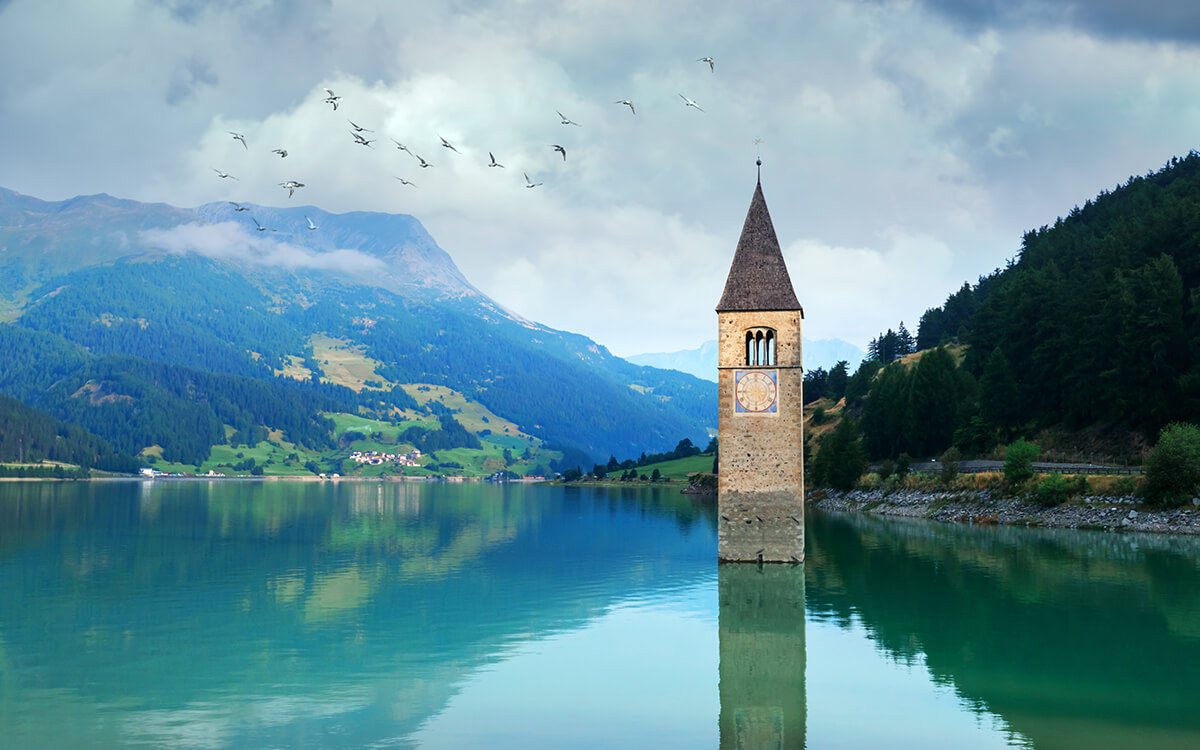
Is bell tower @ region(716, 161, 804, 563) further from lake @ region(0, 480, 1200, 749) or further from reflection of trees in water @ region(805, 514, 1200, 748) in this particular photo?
reflection of trees in water @ region(805, 514, 1200, 748)

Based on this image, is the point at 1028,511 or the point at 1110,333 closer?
the point at 1028,511

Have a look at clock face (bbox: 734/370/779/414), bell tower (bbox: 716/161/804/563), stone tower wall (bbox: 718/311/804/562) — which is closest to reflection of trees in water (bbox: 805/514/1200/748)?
stone tower wall (bbox: 718/311/804/562)

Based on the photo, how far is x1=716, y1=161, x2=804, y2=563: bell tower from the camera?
45.8m

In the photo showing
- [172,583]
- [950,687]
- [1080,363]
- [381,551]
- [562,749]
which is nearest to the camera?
[562,749]

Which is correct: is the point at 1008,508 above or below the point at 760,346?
below

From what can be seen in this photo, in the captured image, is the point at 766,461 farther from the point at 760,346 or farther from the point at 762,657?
the point at 762,657

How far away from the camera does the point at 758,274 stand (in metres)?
47.8

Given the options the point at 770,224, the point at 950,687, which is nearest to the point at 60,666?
the point at 950,687

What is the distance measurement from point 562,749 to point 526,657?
9.73 metres

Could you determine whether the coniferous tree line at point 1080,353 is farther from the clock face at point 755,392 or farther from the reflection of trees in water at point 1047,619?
the clock face at point 755,392

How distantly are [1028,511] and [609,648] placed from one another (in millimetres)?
49144

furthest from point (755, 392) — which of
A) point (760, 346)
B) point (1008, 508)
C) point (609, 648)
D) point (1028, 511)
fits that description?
point (1008, 508)

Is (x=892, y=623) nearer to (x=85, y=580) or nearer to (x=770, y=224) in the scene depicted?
(x=770, y=224)

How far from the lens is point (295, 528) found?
3214 inches
